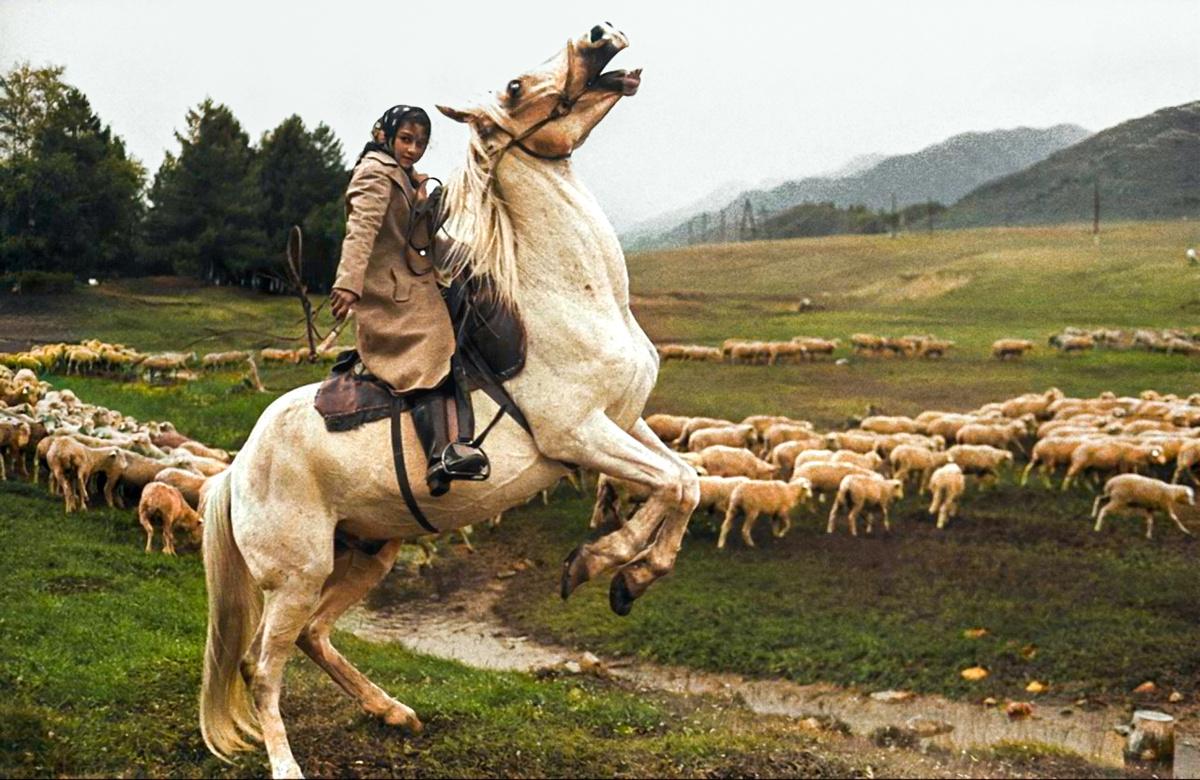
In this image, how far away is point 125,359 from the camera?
55.2 ft

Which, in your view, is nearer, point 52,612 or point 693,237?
point 52,612

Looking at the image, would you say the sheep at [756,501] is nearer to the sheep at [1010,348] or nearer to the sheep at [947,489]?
the sheep at [947,489]

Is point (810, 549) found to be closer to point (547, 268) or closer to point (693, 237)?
point (547, 268)

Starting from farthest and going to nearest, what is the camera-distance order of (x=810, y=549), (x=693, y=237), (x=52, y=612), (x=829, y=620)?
(x=693, y=237)
(x=810, y=549)
(x=829, y=620)
(x=52, y=612)

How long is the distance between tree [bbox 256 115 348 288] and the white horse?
12567 mm

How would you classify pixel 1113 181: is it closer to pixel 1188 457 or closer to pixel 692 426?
pixel 1188 457

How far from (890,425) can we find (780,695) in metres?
7.33

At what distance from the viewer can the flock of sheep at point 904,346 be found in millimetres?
18016

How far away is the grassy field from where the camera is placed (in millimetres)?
7012

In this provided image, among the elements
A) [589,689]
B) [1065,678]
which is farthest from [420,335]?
[1065,678]

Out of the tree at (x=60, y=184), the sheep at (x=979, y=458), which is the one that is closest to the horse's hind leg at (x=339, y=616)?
the sheep at (x=979, y=458)

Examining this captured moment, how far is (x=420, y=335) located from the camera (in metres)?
5.62

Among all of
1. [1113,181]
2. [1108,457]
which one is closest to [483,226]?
[1108,457]

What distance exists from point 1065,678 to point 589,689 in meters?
3.79
